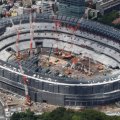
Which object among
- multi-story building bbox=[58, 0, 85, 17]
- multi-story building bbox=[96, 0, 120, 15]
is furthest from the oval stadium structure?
multi-story building bbox=[96, 0, 120, 15]

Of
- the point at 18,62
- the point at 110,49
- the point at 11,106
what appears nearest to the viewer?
the point at 11,106

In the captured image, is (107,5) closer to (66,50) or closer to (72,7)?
(72,7)

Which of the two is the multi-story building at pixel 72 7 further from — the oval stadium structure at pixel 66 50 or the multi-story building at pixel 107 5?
the multi-story building at pixel 107 5

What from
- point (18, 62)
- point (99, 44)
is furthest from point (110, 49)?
point (18, 62)

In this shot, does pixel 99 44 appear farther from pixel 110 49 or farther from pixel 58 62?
pixel 58 62

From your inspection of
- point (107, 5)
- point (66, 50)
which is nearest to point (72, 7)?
point (107, 5)

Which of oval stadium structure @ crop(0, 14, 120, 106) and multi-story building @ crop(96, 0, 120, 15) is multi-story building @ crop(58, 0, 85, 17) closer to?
oval stadium structure @ crop(0, 14, 120, 106)
